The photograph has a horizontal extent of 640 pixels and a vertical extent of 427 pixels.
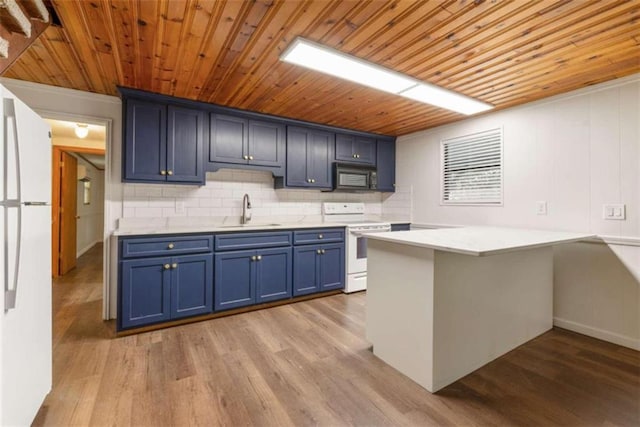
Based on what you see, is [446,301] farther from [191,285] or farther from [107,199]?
[107,199]

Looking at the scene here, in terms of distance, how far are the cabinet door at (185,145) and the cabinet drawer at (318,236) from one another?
1206 millimetres

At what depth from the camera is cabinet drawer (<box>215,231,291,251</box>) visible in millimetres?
3021

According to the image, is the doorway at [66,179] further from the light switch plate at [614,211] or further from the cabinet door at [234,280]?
the light switch plate at [614,211]

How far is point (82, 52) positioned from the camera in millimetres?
2139

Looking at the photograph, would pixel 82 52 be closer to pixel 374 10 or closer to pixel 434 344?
pixel 374 10

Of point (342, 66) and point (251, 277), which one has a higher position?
point (342, 66)

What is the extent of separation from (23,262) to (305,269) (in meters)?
2.50

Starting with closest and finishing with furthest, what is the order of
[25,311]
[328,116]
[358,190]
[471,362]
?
[25,311] < [471,362] < [328,116] < [358,190]

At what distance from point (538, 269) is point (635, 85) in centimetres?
165

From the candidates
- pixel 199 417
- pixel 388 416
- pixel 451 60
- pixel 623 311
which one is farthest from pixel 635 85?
pixel 199 417

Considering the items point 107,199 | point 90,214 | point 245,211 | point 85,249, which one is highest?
point 107,199

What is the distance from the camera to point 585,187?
2.72 meters

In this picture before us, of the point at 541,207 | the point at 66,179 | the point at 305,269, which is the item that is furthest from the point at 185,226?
the point at 541,207

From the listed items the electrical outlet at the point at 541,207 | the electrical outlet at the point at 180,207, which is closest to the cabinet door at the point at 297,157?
the electrical outlet at the point at 180,207
